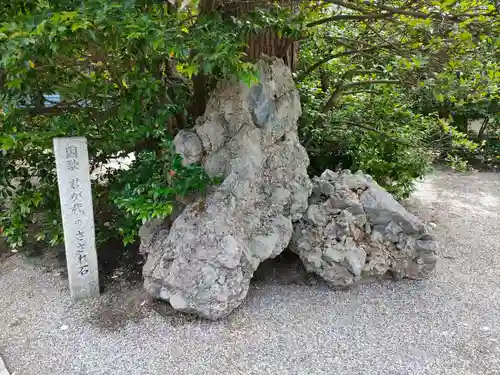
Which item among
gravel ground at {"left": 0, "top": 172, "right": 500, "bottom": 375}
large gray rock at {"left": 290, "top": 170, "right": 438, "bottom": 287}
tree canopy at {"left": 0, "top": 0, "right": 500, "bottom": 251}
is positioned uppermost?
tree canopy at {"left": 0, "top": 0, "right": 500, "bottom": 251}

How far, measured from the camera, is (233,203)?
3.03 metres

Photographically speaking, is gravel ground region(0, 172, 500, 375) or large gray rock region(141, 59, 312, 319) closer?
gravel ground region(0, 172, 500, 375)

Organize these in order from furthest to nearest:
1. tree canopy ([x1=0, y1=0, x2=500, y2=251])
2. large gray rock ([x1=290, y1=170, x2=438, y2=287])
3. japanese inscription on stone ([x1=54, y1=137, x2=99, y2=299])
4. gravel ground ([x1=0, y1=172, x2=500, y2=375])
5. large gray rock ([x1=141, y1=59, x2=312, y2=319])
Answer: large gray rock ([x1=290, y1=170, x2=438, y2=287]) → japanese inscription on stone ([x1=54, y1=137, x2=99, y2=299]) → large gray rock ([x1=141, y1=59, x2=312, y2=319]) → gravel ground ([x1=0, y1=172, x2=500, y2=375]) → tree canopy ([x1=0, y1=0, x2=500, y2=251])

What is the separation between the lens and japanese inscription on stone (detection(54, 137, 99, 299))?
9.67 ft

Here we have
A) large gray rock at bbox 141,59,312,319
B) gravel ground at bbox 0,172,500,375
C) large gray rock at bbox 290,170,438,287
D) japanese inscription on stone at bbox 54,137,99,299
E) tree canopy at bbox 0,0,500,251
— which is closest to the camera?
tree canopy at bbox 0,0,500,251

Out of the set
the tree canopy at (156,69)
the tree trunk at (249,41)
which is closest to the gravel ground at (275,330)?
the tree canopy at (156,69)

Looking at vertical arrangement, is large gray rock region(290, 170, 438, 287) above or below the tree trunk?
below

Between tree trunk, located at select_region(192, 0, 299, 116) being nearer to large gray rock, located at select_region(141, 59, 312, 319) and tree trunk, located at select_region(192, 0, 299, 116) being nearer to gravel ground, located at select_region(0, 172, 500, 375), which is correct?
large gray rock, located at select_region(141, 59, 312, 319)

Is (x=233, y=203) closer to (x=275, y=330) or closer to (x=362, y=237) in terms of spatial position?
(x=275, y=330)

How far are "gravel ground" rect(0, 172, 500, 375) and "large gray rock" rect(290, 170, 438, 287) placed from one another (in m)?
0.18

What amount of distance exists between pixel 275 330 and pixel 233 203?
0.95m

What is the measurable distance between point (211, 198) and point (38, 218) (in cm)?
203

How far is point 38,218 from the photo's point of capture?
13.1 feet

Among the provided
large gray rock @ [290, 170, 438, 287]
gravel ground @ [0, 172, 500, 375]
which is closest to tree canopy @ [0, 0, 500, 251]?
gravel ground @ [0, 172, 500, 375]
